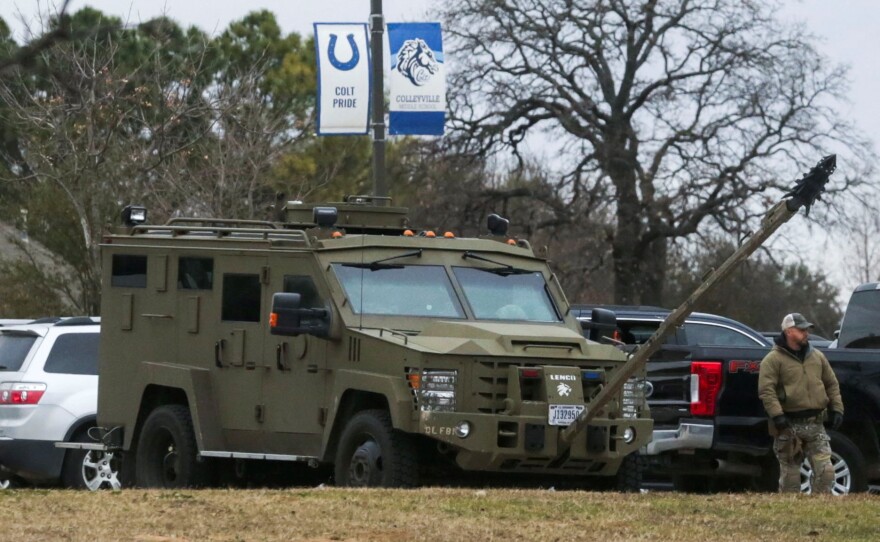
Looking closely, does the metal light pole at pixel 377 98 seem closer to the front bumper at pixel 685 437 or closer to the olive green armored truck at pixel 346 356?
the olive green armored truck at pixel 346 356

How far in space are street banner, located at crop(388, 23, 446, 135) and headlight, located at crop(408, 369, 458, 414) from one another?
6.80 meters

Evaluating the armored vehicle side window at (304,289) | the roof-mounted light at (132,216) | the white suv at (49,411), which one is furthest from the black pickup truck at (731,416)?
the white suv at (49,411)

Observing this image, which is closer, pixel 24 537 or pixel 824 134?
pixel 24 537

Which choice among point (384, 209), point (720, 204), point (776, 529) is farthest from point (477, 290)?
point (720, 204)

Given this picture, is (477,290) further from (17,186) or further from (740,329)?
(17,186)

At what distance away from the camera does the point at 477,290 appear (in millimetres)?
13562

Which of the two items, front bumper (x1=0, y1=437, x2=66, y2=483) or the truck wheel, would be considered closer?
the truck wheel

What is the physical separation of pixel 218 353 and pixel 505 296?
7.61 ft

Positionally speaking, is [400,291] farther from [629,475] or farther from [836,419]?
[836,419]

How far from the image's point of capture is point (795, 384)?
46.4 ft

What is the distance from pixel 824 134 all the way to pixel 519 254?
29625 millimetres

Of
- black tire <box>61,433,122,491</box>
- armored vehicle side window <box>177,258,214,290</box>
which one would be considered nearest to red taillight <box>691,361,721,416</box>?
armored vehicle side window <box>177,258,214,290</box>

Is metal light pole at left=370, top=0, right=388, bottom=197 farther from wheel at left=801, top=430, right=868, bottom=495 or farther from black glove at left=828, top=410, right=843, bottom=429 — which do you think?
black glove at left=828, top=410, right=843, bottom=429

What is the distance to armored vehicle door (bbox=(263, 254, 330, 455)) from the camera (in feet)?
43.1
